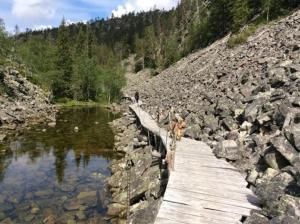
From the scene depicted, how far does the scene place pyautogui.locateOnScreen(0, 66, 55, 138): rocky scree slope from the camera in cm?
4341

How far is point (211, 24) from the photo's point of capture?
73.5 meters

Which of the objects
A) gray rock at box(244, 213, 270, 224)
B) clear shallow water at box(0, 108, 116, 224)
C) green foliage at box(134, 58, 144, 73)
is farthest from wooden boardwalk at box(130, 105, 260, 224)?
green foliage at box(134, 58, 144, 73)

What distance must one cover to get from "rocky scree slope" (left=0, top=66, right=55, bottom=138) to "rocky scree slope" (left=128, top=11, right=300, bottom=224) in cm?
1988

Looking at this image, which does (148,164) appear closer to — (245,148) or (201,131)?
(201,131)

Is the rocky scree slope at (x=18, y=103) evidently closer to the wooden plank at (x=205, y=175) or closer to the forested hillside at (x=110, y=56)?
the forested hillside at (x=110, y=56)

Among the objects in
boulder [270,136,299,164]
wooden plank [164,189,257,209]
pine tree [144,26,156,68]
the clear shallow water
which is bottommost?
the clear shallow water

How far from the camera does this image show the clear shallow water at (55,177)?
699 inches

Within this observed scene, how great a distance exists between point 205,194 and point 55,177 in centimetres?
1408

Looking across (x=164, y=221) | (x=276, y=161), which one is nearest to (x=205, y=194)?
(x=164, y=221)

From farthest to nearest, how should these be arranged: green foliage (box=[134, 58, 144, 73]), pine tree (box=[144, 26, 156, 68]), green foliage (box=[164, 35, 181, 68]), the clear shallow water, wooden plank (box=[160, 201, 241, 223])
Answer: green foliage (box=[134, 58, 144, 73])
pine tree (box=[144, 26, 156, 68])
green foliage (box=[164, 35, 181, 68])
the clear shallow water
wooden plank (box=[160, 201, 241, 223])

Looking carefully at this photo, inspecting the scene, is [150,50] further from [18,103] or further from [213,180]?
[213,180]

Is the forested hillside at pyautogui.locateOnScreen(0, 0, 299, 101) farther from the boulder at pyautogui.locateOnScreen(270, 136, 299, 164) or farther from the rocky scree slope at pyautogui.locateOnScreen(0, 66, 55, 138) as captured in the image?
the boulder at pyautogui.locateOnScreen(270, 136, 299, 164)

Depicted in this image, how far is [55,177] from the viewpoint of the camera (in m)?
23.5

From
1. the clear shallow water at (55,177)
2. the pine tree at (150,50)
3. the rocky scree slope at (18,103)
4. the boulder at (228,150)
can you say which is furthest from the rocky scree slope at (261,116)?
the pine tree at (150,50)
